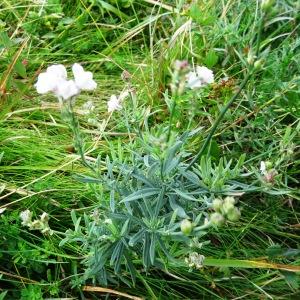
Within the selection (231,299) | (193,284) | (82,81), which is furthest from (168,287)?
(82,81)

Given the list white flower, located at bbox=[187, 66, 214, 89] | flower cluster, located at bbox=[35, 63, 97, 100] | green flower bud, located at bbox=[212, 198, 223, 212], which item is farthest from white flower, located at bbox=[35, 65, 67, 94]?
green flower bud, located at bbox=[212, 198, 223, 212]

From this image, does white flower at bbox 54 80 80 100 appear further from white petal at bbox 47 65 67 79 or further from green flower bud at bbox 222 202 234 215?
green flower bud at bbox 222 202 234 215

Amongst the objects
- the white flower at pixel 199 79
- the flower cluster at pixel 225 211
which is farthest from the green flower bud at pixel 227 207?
the white flower at pixel 199 79

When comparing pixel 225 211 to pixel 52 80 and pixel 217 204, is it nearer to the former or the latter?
pixel 217 204

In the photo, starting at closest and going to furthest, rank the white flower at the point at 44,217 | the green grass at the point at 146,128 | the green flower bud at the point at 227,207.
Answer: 1. the green flower bud at the point at 227,207
2. the white flower at the point at 44,217
3. the green grass at the point at 146,128

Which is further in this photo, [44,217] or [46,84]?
[44,217]

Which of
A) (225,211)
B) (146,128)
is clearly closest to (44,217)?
(146,128)

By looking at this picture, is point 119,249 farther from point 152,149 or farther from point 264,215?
point 264,215

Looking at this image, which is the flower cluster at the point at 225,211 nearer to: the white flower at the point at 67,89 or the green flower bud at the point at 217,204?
the green flower bud at the point at 217,204

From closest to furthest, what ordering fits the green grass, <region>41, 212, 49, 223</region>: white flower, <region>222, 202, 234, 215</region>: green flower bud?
1. <region>222, 202, 234, 215</region>: green flower bud
2. <region>41, 212, 49, 223</region>: white flower
3. the green grass
